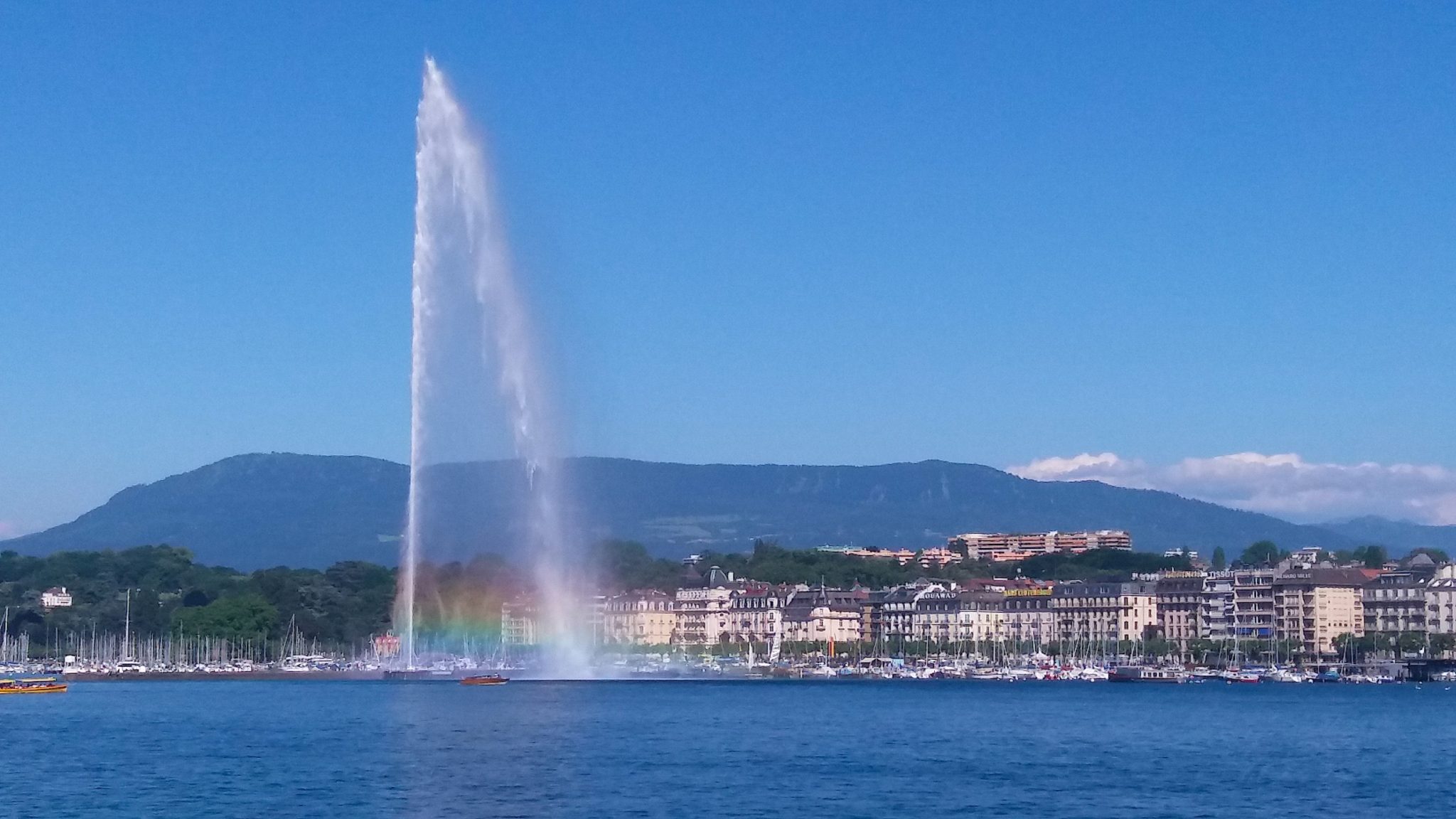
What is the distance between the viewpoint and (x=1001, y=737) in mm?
55812

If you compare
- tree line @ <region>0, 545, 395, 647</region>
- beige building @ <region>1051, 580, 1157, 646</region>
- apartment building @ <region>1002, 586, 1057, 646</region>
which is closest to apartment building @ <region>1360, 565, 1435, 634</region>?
beige building @ <region>1051, 580, 1157, 646</region>

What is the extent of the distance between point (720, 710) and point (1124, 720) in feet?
44.2

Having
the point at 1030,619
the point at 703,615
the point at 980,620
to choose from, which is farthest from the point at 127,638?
the point at 1030,619

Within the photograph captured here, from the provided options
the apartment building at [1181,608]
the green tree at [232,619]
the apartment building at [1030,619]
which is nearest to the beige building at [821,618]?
the apartment building at [1030,619]

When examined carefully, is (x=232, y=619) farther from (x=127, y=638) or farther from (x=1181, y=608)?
(x=1181, y=608)

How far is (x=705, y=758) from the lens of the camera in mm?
45906

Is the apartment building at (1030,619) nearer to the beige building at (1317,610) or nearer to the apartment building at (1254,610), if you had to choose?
the apartment building at (1254,610)

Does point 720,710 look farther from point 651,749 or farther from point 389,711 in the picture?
point 651,749

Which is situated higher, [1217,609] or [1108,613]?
[1217,609]

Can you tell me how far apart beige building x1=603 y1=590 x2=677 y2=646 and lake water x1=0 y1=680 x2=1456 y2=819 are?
60.6 metres

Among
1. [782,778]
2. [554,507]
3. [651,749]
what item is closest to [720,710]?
[554,507]

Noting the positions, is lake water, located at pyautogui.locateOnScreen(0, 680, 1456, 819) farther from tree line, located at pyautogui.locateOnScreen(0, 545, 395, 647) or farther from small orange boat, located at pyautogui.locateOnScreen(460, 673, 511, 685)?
tree line, located at pyautogui.locateOnScreen(0, 545, 395, 647)

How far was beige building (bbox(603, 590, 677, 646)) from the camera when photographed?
468 feet

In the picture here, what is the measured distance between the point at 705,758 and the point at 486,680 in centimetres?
3932
